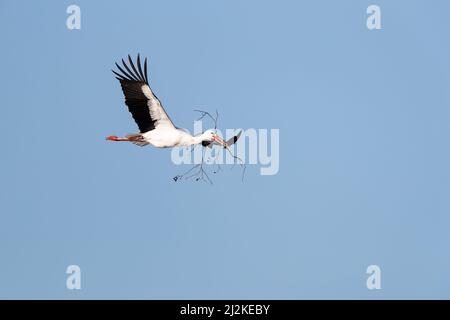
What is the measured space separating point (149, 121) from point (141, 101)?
0.61 metres

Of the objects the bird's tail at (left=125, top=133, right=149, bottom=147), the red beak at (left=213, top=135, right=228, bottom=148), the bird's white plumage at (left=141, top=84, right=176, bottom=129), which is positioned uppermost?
the bird's white plumage at (left=141, top=84, right=176, bottom=129)

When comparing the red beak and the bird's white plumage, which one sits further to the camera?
the bird's white plumage

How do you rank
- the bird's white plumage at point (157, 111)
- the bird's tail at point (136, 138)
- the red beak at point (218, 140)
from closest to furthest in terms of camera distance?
the red beak at point (218, 140)
the bird's white plumage at point (157, 111)
the bird's tail at point (136, 138)

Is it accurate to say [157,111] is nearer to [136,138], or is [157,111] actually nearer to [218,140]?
[136,138]

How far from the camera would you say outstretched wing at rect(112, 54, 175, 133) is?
106ft

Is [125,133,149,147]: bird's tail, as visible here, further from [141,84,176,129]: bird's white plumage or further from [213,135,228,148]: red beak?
[213,135,228,148]: red beak

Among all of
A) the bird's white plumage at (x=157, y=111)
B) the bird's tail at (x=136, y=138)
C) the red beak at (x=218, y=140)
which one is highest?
the bird's white plumage at (x=157, y=111)

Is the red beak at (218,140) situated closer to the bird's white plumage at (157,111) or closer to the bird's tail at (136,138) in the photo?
the bird's white plumage at (157,111)

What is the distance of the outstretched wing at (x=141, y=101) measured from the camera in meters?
32.3

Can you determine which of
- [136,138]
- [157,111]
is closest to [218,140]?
[157,111]

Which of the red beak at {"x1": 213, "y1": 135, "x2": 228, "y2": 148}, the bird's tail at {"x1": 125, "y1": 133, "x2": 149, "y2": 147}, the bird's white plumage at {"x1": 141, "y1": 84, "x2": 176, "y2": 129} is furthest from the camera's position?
the bird's tail at {"x1": 125, "y1": 133, "x2": 149, "y2": 147}
